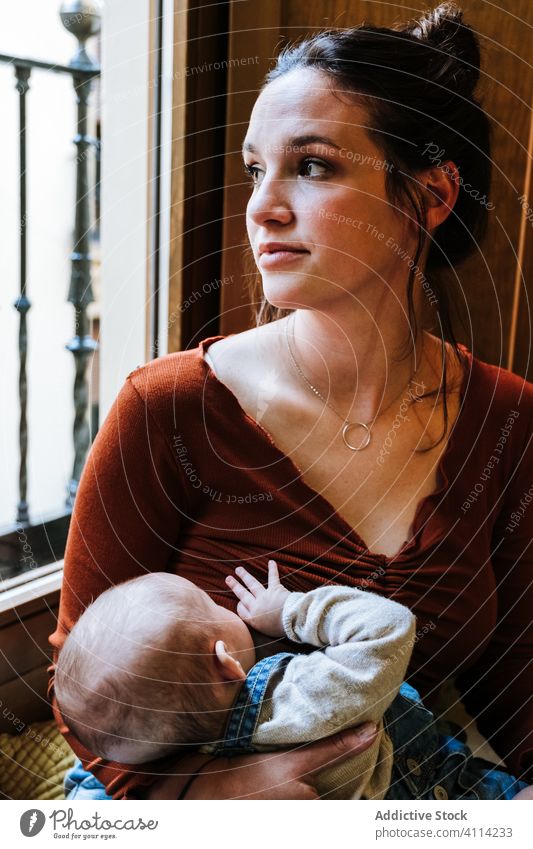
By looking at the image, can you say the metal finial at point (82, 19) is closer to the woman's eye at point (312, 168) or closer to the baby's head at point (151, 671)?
the woman's eye at point (312, 168)

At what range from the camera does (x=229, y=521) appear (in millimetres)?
622

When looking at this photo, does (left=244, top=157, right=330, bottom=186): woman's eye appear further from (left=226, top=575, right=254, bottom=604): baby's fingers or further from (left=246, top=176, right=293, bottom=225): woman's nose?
(left=226, top=575, right=254, bottom=604): baby's fingers

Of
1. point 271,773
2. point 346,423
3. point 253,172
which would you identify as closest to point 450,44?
point 253,172

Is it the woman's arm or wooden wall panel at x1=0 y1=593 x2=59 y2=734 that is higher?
the woman's arm

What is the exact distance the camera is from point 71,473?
0.73m

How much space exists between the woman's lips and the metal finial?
0.67 ft

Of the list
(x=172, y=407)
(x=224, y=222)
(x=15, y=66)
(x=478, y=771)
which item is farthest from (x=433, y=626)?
(x=15, y=66)

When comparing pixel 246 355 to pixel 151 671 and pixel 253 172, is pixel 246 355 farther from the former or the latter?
pixel 151 671

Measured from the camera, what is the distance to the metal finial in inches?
24.5

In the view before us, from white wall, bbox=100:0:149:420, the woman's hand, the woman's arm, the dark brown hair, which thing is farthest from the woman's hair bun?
the woman's hand

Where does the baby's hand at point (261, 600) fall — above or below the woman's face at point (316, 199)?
below

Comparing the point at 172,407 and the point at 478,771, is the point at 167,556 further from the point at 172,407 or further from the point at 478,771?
the point at 478,771

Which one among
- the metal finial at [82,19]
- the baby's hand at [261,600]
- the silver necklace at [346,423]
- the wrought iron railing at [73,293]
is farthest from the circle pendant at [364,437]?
the metal finial at [82,19]

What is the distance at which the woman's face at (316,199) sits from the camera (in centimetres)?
56
